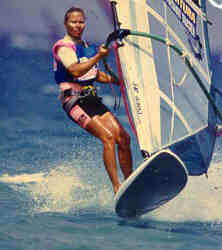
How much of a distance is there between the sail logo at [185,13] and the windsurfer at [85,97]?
3.95ft

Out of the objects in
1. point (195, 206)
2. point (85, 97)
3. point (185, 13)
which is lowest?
point (195, 206)

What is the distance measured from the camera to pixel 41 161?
11.5 m

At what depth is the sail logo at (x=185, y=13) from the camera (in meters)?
6.25

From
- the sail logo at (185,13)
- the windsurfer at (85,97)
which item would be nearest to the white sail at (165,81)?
the sail logo at (185,13)

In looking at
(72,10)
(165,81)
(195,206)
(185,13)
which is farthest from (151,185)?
(185,13)

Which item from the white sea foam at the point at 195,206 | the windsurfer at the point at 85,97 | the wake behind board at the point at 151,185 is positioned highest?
the windsurfer at the point at 85,97

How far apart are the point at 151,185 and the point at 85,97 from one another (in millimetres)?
1157

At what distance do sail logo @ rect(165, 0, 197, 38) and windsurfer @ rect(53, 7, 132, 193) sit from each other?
3.95 ft

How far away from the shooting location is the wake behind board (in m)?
5.36

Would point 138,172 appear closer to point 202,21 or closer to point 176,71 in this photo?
point 176,71

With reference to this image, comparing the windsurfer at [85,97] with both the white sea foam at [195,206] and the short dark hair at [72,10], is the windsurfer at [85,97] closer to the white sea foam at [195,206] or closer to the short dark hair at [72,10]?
the short dark hair at [72,10]

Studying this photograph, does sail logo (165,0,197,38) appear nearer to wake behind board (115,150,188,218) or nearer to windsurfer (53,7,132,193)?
windsurfer (53,7,132,193)

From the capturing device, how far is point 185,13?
6.46 m

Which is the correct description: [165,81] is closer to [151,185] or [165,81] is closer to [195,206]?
[151,185]
